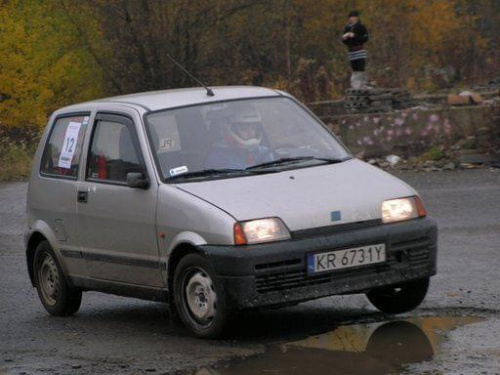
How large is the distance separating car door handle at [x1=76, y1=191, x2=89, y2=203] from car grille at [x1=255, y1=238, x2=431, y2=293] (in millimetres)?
1941

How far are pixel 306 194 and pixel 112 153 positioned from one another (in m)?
1.71

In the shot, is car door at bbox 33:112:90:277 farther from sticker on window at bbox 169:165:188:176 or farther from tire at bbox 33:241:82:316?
sticker on window at bbox 169:165:188:176

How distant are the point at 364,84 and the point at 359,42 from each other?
932 mm

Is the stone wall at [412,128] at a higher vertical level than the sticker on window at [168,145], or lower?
lower

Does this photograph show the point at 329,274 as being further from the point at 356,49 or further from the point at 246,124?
the point at 356,49

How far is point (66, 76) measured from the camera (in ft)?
140

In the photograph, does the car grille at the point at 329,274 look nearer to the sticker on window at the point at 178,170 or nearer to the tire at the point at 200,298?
the tire at the point at 200,298

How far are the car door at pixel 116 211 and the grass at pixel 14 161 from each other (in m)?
13.8

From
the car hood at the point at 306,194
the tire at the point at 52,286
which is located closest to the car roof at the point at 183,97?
the car hood at the point at 306,194

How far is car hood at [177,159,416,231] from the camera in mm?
7520

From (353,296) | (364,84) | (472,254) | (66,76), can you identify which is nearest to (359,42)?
(364,84)

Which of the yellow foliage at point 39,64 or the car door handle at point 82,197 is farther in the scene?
the yellow foliage at point 39,64

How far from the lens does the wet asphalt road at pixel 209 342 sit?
7.15 meters

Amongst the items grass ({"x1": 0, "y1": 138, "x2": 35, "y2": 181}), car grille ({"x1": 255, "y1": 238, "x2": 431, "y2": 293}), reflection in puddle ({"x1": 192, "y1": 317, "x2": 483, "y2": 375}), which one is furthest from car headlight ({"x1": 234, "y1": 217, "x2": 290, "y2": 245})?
grass ({"x1": 0, "y1": 138, "x2": 35, "y2": 181})
